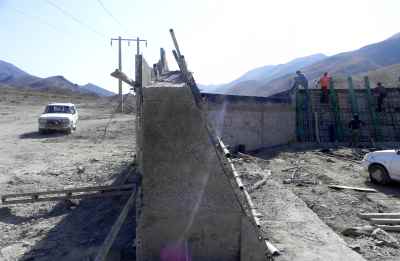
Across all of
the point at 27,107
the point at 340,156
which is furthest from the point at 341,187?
the point at 27,107

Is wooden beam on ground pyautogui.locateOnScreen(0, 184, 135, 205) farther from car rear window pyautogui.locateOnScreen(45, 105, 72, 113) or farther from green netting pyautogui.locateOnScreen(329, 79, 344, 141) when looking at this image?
car rear window pyautogui.locateOnScreen(45, 105, 72, 113)

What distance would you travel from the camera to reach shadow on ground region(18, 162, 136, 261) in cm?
638

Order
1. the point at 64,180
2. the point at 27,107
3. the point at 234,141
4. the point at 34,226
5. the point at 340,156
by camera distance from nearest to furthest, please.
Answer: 1. the point at 34,226
2. the point at 64,180
3. the point at 340,156
4. the point at 234,141
5. the point at 27,107

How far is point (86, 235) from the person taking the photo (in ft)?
24.1

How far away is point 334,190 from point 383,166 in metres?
2.03

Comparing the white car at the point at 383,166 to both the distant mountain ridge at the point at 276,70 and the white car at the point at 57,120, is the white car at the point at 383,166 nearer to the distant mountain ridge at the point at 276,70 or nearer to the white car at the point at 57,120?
the white car at the point at 57,120

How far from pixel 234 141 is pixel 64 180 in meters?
8.12

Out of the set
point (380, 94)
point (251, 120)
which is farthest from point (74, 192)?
point (380, 94)

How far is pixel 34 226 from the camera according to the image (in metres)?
7.91

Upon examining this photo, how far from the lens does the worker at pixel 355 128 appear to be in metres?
19.1

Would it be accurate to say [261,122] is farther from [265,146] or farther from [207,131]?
[207,131]

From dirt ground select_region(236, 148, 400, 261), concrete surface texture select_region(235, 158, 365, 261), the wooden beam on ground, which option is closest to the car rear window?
dirt ground select_region(236, 148, 400, 261)

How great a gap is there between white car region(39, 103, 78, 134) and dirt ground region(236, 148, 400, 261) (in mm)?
12185

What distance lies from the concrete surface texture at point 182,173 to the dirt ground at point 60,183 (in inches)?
60.5
